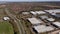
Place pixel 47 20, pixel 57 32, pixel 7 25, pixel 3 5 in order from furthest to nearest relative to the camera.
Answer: pixel 3 5
pixel 47 20
pixel 7 25
pixel 57 32

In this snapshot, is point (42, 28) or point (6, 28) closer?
point (42, 28)

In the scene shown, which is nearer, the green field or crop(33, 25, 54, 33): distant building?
the green field

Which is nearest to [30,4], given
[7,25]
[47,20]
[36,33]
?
[47,20]

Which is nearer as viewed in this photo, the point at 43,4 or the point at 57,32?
the point at 57,32

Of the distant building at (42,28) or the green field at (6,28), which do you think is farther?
the distant building at (42,28)

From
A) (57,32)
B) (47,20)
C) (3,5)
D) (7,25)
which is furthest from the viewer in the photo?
(3,5)

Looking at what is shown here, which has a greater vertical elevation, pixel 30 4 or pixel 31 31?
pixel 30 4

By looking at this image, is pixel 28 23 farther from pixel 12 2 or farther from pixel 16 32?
pixel 12 2
